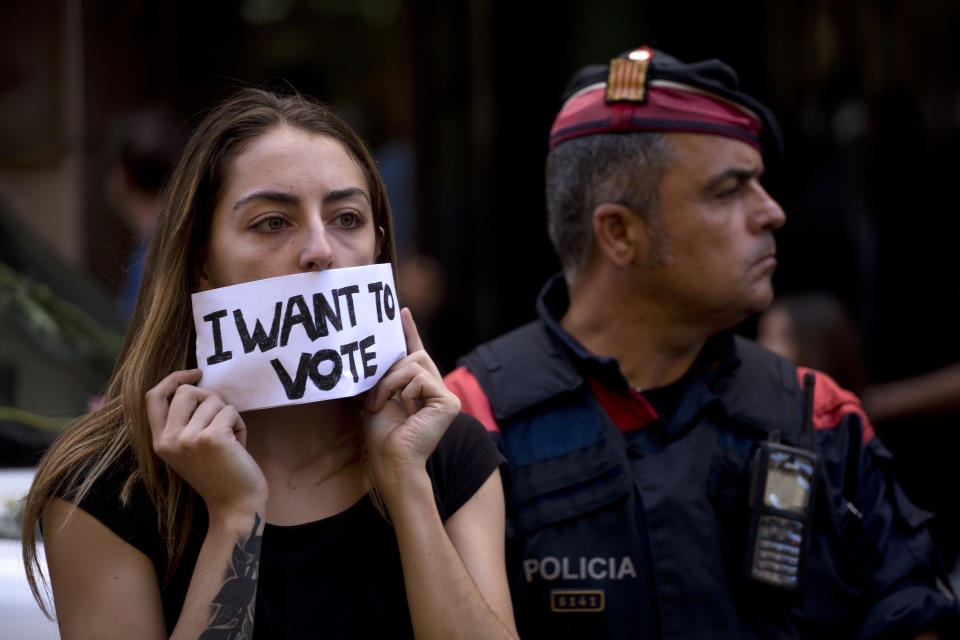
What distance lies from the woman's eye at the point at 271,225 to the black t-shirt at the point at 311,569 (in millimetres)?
556

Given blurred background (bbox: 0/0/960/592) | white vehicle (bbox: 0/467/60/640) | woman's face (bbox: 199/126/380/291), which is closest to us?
woman's face (bbox: 199/126/380/291)

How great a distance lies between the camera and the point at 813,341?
187 inches

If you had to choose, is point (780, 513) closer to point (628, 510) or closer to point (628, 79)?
point (628, 510)

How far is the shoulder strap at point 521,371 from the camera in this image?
9.52 feet

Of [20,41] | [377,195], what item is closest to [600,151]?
[377,195]

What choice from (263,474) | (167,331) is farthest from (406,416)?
(167,331)

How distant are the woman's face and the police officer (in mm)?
665

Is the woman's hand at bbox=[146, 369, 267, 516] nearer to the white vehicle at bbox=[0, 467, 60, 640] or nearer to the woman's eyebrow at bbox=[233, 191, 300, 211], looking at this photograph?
the woman's eyebrow at bbox=[233, 191, 300, 211]

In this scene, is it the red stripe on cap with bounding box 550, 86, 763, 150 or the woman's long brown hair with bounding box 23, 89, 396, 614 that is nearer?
the woman's long brown hair with bounding box 23, 89, 396, 614

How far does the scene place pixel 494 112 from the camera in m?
6.85

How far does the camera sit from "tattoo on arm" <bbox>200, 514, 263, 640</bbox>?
2.17m

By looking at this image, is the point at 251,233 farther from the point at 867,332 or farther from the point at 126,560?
the point at 867,332

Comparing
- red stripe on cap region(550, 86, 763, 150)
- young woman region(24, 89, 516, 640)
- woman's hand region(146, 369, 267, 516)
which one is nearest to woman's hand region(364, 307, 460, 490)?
young woman region(24, 89, 516, 640)

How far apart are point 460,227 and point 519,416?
14.0 ft
